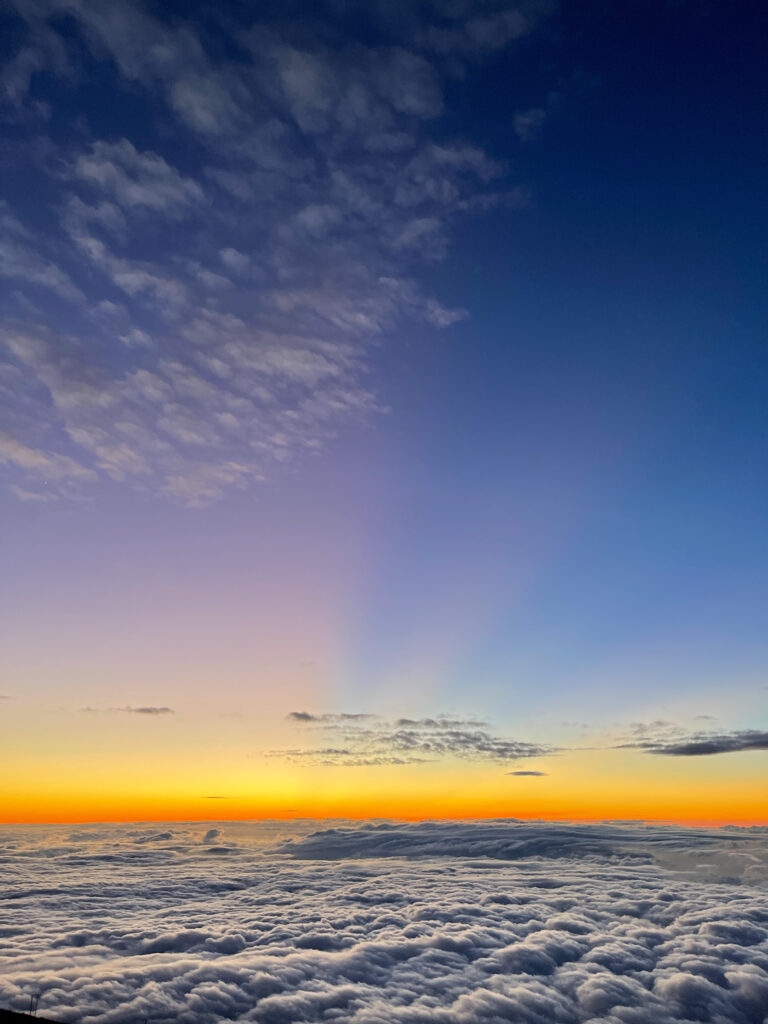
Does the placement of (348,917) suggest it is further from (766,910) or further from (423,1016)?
(766,910)

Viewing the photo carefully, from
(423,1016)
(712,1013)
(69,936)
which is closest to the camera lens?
(423,1016)

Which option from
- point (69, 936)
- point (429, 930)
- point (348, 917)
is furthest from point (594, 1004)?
point (69, 936)

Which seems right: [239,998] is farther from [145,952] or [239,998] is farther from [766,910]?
[766,910]

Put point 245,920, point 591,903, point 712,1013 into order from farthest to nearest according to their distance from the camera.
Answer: point 591,903 < point 245,920 < point 712,1013

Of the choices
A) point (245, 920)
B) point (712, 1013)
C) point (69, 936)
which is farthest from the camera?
point (245, 920)

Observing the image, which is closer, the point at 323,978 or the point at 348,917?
the point at 323,978

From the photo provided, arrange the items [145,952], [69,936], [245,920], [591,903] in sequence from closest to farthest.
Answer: [145,952]
[69,936]
[245,920]
[591,903]

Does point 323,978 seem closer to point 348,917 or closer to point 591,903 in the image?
point 348,917

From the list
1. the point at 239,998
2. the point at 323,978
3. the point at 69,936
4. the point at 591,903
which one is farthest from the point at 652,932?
the point at 69,936

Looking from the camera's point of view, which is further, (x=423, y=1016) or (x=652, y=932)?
(x=652, y=932)
